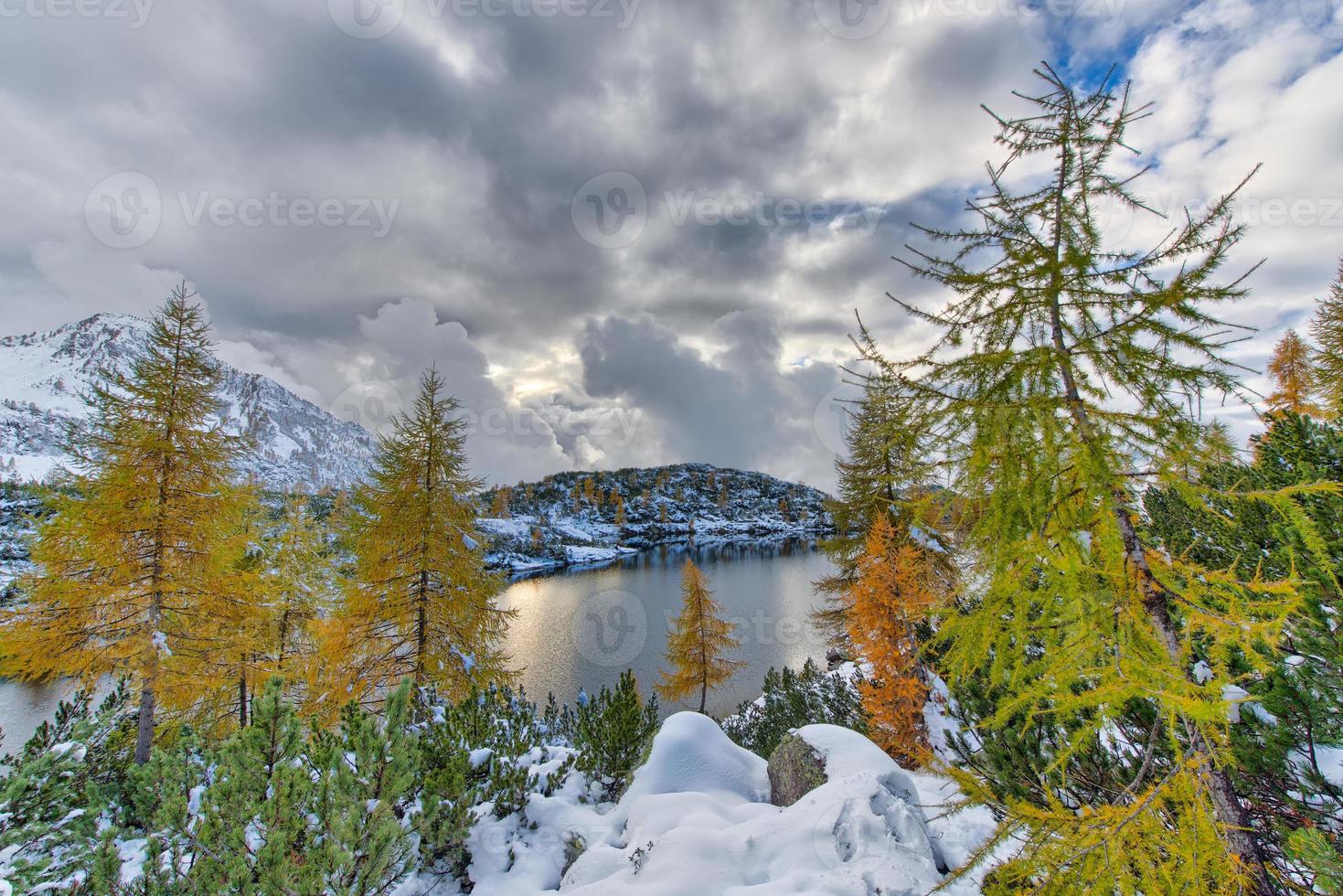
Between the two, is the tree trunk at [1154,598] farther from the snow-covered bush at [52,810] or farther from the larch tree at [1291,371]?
the larch tree at [1291,371]

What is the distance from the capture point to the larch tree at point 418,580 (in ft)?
37.7

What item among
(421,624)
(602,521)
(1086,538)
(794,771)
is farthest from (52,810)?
(602,521)

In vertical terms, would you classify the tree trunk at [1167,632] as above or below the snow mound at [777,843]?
above

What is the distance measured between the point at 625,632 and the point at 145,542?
38827mm

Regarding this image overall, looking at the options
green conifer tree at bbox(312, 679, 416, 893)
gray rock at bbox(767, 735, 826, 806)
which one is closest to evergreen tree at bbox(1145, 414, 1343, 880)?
gray rock at bbox(767, 735, 826, 806)

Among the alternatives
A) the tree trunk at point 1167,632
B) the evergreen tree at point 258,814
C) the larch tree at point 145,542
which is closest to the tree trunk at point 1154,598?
the tree trunk at point 1167,632

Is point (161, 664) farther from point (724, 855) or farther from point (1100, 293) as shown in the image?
point (1100, 293)

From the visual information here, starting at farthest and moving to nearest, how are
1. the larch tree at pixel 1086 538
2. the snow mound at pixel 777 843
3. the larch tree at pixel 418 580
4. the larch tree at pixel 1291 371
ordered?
the larch tree at pixel 1291 371
the larch tree at pixel 418 580
the snow mound at pixel 777 843
the larch tree at pixel 1086 538

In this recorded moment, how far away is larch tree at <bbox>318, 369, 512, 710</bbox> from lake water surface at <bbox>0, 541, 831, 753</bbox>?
338 inches

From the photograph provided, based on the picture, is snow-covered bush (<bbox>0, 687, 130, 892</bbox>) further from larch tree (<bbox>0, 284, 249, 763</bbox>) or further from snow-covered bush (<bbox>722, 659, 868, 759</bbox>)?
snow-covered bush (<bbox>722, 659, 868, 759</bbox>)

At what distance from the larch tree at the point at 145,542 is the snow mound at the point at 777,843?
34.8ft

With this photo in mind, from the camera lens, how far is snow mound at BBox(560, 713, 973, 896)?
418cm

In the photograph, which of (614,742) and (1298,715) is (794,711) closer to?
(614,742)

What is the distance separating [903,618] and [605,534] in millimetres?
142369
